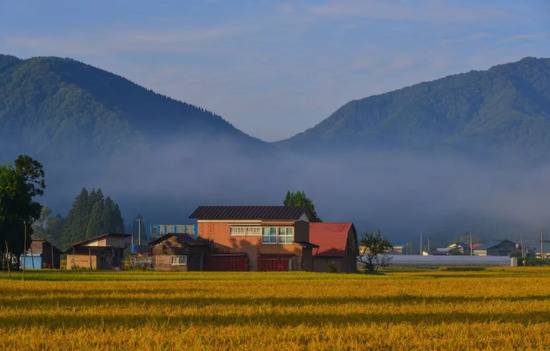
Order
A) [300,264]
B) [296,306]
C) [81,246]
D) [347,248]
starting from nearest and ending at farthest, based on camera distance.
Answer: [296,306] → [300,264] → [347,248] → [81,246]

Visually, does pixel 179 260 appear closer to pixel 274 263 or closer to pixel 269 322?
pixel 274 263

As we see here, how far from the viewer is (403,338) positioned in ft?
89.0

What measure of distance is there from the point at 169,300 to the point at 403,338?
19.2m

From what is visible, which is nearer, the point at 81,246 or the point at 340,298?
the point at 340,298

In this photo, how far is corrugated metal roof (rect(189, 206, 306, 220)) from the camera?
127 metres

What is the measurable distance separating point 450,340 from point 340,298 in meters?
20.3

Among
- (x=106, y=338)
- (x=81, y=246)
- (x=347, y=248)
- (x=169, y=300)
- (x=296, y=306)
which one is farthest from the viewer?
(x=81, y=246)

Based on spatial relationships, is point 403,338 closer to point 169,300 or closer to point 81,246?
point 169,300

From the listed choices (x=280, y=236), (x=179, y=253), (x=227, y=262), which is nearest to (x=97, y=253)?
(x=179, y=253)

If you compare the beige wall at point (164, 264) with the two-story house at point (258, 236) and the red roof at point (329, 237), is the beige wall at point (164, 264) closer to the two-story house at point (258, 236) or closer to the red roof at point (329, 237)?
the two-story house at point (258, 236)

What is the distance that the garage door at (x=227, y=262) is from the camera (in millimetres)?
122500

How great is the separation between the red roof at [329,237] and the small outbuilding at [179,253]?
55.2ft

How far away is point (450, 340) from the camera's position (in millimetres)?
26719

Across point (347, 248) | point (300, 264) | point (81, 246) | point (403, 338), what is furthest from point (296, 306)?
point (81, 246)
